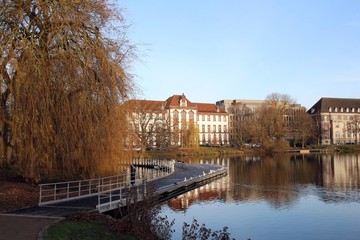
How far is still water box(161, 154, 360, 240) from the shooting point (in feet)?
54.4

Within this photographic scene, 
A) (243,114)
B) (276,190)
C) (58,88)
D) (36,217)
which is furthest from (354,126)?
(36,217)

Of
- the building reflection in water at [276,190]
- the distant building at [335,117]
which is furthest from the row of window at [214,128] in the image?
the building reflection in water at [276,190]

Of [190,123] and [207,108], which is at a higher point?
[207,108]

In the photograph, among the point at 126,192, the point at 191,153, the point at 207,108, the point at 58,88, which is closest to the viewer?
the point at 126,192

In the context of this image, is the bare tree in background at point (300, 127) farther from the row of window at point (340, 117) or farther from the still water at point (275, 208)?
the still water at point (275, 208)

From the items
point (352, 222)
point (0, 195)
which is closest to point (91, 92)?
point (0, 195)

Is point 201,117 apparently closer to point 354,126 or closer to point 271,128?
point 271,128

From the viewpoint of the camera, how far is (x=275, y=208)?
2138cm

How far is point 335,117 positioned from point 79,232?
119127mm

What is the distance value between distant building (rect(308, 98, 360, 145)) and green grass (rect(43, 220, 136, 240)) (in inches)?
4364

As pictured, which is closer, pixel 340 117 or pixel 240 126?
pixel 240 126

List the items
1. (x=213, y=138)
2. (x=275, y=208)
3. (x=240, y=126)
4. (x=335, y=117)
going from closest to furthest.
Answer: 1. (x=275, y=208)
2. (x=240, y=126)
3. (x=213, y=138)
4. (x=335, y=117)

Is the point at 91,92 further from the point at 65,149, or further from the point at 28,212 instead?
the point at 28,212

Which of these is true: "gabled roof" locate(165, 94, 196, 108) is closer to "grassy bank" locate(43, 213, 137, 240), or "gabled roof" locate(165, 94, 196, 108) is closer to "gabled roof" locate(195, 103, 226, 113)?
"gabled roof" locate(195, 103, 226, 113)
